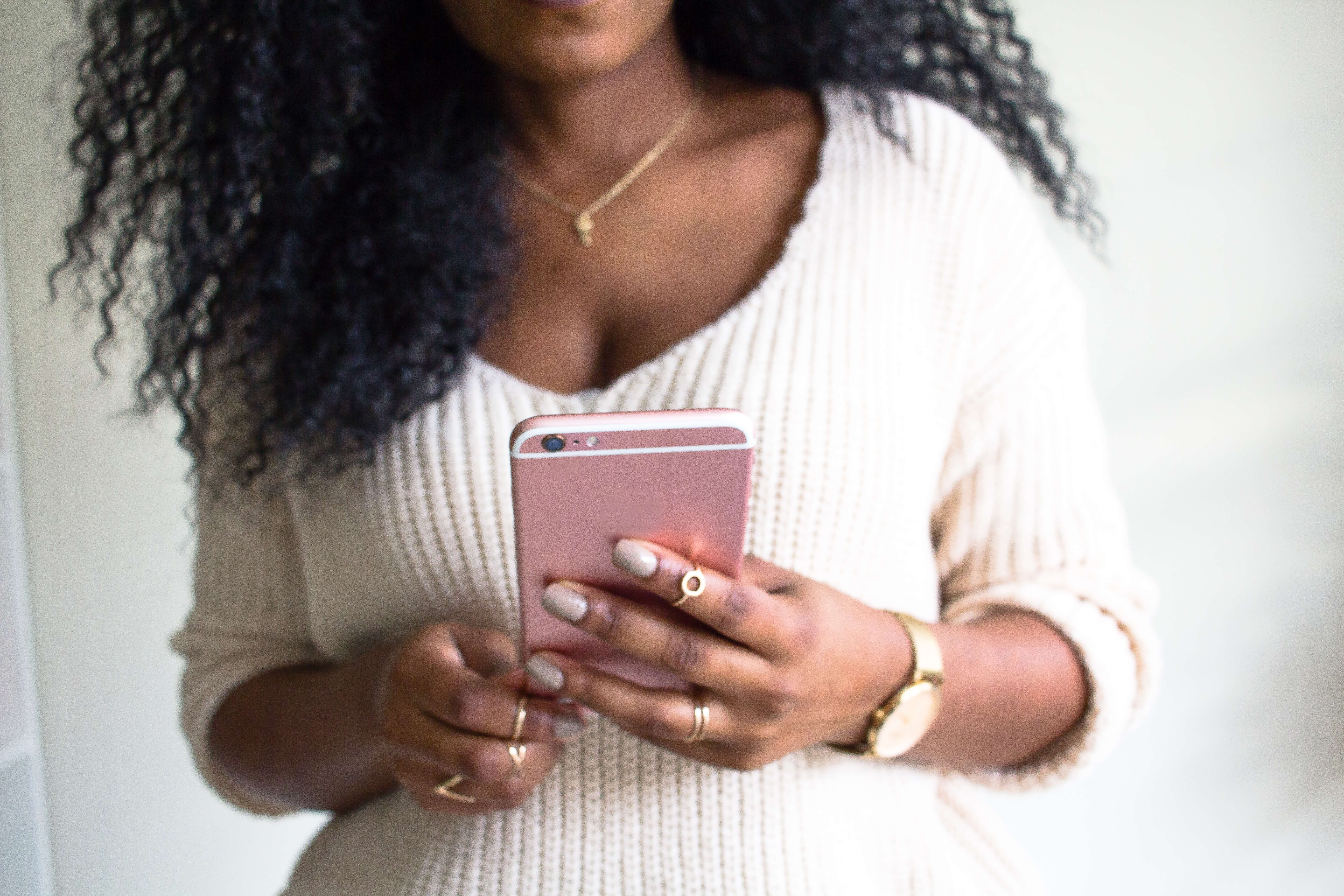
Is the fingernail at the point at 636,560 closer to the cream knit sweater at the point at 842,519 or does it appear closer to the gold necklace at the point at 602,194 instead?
the cream knit sweater at the point at 842,519

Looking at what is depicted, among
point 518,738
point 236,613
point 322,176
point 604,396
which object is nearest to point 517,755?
point 518,738

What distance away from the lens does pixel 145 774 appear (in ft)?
5.08

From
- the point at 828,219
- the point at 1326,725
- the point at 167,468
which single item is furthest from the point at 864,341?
the point at 167,468

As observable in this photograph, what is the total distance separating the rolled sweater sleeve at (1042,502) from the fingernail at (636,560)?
1.17 feet

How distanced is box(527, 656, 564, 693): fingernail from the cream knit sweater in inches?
5.2

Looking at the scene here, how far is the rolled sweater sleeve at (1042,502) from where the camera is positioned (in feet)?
2.41

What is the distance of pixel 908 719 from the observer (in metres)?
0.65

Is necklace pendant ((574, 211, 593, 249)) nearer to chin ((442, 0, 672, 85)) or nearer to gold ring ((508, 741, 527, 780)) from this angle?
chin ((442, 0, 672, 85))

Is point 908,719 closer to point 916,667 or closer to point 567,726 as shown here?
point 916,667

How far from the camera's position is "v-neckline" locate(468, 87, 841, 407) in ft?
2.34

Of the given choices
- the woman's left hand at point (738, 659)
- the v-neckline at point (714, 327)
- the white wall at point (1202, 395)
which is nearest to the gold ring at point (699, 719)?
the woman's left hand at point (738, 659)

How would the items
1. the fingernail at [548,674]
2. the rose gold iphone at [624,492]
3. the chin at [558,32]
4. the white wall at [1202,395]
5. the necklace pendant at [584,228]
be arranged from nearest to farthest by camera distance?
the rose gold iphone at [624,492], the fingernail at [548,674], the chin at [558,32], the necklace pendant at [584,228], the white wall at [1202,395]

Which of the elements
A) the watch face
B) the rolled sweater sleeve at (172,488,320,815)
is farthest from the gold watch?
the rolled sweater sleeve at (172,488,320,815)

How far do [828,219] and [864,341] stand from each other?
0.33 ft
